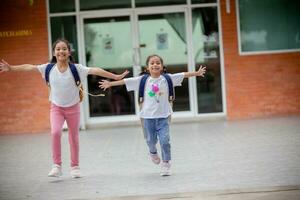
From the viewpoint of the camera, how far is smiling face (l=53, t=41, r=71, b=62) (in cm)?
798

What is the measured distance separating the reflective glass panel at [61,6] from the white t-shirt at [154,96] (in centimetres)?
598

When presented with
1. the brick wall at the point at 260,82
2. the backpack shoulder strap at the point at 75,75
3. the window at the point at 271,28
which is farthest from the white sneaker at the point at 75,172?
the window at the point at 271,28

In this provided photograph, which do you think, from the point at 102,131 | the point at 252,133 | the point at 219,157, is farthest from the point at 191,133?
the point at 219,157

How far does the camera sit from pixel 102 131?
1313 centimetres

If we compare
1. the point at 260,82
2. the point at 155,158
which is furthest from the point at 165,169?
the point at 260,82

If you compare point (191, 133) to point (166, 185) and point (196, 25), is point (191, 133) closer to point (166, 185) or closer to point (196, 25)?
point (196, 25)

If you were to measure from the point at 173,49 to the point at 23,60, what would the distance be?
318 centimetres

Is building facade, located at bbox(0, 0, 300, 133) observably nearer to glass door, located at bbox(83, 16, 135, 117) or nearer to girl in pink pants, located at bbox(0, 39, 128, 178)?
glass door, located at bbox(83, 16, 135, 117)

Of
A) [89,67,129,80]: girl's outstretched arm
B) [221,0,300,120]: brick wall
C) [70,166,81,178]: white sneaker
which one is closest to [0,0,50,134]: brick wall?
[221,0,300,120]: brick wall

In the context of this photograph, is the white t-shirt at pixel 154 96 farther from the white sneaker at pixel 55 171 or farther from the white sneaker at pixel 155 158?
the white sneaker at pixel 55 171

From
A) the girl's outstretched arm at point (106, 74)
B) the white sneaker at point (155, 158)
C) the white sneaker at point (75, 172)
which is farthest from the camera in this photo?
the white sneaker at point (155, 158)

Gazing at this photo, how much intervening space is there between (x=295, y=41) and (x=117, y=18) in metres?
3.80

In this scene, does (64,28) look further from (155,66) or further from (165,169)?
(165,169)

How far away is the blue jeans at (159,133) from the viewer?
7.96 metres
